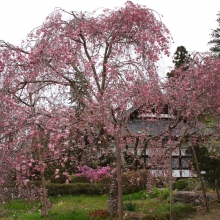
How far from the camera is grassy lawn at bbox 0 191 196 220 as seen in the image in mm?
7527

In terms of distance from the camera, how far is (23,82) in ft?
19.5

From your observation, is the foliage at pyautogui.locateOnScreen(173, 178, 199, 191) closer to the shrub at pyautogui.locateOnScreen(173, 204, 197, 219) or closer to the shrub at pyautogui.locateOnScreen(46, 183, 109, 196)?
the shrub at pyautogui.locateOnScreen(46, 183, 109, 196)

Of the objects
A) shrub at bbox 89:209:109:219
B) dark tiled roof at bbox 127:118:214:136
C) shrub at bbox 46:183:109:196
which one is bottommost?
shrub at bbox 46:183:109:196

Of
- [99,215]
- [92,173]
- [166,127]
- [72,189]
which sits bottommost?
[72,189]

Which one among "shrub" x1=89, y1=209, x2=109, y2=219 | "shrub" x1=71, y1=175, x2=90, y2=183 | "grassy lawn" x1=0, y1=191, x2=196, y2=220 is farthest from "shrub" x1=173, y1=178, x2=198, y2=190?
"shrub" x1=89, y1=209, x2=109, y2=219

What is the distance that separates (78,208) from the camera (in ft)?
29.1

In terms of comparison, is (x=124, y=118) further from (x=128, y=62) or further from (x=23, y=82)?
(x=23, y=82)

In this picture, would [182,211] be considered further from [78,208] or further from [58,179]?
[58,179]

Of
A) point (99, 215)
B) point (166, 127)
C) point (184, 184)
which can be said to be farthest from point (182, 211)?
point (184, 184)


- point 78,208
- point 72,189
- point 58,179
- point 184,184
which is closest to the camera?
point 78,208

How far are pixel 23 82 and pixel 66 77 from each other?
3.39ft

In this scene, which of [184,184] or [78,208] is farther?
[184,184]

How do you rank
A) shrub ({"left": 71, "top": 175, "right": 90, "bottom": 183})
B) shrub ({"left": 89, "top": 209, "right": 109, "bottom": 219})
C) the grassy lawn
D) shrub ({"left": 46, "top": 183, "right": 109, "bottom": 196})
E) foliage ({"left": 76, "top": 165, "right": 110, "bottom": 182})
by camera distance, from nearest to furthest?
shrub ({"left": 89, "top": 209, "right": 109, "bottom": 219}) < the grassy lawn < foliage ({"left": 76, "top": 165, "right": 110, "bottom": 182}) < shrub ({"left": 46, "top": 183, "right": 109, "bottom": 196}) < shrub ({"left": 71, "top": 175, "right": 90, "bottom": 183})

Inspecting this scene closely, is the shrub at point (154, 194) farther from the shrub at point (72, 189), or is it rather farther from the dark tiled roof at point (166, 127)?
the shrub at point (72, 189)
